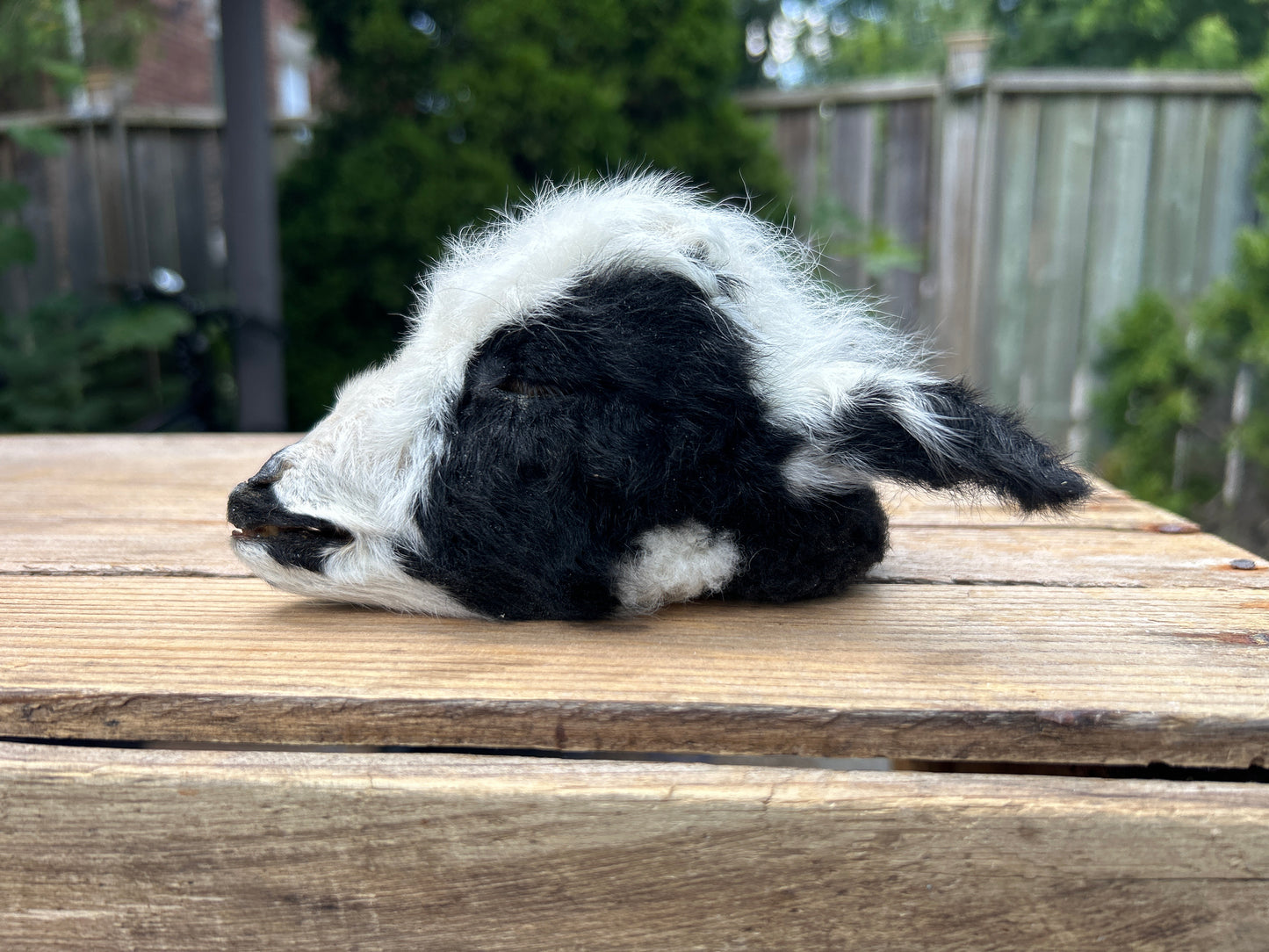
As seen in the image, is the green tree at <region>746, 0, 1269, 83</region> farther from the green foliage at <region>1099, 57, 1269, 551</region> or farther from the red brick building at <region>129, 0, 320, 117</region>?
the red brick building at <region>129, 0, 320, 117</region>

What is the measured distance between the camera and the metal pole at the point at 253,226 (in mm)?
3324

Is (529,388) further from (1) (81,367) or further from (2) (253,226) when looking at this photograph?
(1) (81,367)

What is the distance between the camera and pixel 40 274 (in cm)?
514

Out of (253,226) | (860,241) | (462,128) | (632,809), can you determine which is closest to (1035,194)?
(860,241)

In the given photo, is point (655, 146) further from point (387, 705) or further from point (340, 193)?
point (387, 705)

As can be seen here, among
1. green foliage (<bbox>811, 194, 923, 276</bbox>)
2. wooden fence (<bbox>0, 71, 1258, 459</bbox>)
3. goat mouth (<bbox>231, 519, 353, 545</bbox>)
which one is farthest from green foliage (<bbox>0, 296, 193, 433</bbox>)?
goat mouth (<bbox>231, 519, 353, 545</bbox>)

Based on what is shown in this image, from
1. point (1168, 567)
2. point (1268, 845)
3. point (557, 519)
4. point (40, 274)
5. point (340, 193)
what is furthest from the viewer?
point (40, 274)

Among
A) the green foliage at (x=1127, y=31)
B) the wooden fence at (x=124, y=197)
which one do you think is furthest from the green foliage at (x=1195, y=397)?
the wooden fence at (x=124, y=197)

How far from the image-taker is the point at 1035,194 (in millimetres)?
4512

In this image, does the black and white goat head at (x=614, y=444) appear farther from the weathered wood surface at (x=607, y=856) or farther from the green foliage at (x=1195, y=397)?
the green foliage at (x=1195, y=397)

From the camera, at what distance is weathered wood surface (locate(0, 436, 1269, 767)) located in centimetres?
84

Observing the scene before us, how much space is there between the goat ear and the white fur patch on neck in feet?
0.53

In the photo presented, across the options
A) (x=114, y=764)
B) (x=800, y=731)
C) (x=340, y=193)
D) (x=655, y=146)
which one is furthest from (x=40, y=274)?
(x=800, y=731)

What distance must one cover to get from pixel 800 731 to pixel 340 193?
3.60 m
